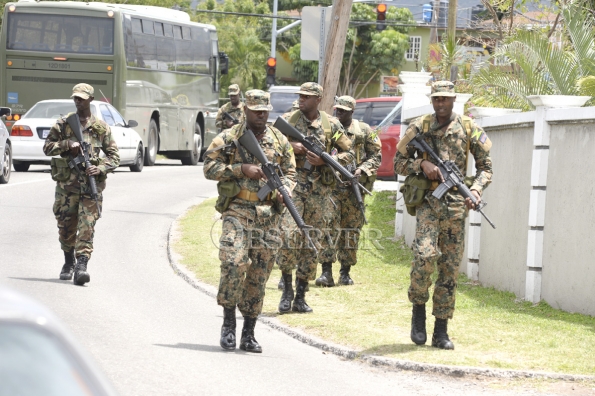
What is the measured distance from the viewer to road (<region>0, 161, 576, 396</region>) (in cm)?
688

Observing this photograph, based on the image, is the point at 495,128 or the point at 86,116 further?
the point at 495,128

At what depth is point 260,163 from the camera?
25.4 ft

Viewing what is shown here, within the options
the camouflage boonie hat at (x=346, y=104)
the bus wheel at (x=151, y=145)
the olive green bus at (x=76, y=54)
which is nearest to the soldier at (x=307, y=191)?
the camouflage boonie hat at (x=346, y=104)

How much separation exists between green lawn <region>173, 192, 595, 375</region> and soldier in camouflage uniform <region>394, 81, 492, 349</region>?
1.46 ft

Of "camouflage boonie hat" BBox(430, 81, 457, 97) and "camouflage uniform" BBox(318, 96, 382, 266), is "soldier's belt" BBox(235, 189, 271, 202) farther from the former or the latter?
"camouflage uniform" BBox(318, 96, 382, 266)

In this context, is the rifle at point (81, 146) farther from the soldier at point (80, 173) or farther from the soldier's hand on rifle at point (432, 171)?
the soldier's hand on rifle at point (432, 171)

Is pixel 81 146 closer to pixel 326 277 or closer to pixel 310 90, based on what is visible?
pixel 310 90

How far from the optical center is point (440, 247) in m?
8.02

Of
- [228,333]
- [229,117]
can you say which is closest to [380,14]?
[229,117]

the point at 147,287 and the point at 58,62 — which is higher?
the point at 58,62

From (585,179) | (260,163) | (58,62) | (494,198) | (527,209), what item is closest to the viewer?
(260,163)

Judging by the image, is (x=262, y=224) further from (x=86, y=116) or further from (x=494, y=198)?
(x=494, y=198)

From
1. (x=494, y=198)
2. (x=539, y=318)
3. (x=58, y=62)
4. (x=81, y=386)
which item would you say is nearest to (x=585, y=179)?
(x=539, y=318)

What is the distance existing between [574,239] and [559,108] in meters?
1.20
